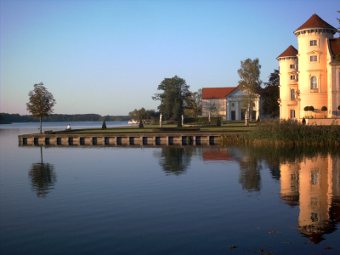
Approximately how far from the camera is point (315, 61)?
Result: 50.0 metres

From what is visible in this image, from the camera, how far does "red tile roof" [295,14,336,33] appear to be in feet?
163

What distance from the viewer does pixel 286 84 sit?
194 ft

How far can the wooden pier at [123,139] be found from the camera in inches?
1892

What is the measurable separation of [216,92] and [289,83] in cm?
4157

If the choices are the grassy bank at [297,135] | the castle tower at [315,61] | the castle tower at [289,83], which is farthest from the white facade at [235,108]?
the grassy bank at [297,135]

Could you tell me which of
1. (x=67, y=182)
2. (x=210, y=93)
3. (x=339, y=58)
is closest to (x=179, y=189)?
(x=67, y=182)

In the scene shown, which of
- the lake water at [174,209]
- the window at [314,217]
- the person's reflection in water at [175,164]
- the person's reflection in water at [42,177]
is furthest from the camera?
the person's reflection in water at [175,164]

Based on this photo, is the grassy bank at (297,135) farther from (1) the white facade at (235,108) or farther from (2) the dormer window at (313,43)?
(1) the white facade at (235,108)

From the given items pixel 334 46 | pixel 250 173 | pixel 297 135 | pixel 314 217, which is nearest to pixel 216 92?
pixel 334 46

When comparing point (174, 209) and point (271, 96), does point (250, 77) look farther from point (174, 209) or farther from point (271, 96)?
point (174, 209)

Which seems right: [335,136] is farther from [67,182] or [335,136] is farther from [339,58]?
[67,182]

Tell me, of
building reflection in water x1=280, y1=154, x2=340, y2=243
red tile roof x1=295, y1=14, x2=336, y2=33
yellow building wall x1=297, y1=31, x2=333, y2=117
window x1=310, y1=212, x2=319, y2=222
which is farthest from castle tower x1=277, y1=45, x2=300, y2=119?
window x1=310, y1=212, x2=319, y2=222

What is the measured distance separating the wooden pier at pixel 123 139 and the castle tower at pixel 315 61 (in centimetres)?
1396

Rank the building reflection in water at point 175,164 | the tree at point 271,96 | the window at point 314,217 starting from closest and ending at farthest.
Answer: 1. the window at point 314,217
2. the building reflection in water at point 175,164
3. the tree at point 271,96
